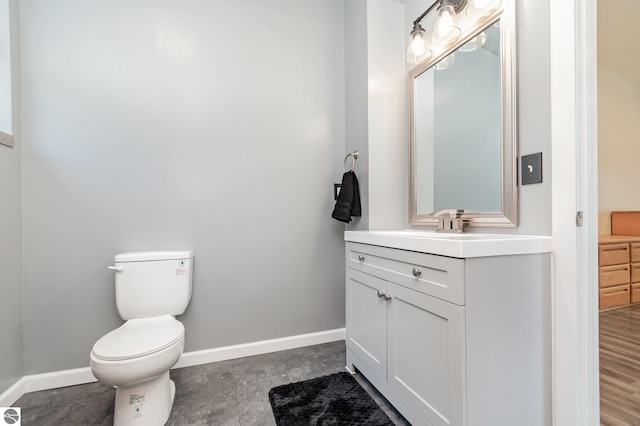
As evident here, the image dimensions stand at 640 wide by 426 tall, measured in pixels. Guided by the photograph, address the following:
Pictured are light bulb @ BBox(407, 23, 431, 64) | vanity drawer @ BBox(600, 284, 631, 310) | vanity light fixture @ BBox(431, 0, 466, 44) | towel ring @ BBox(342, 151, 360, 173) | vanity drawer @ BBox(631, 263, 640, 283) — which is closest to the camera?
vanity light fixture @ BBox(431, 0, 466, 44)

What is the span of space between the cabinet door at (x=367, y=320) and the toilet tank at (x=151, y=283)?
1.00 metres

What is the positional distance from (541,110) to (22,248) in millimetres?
2659

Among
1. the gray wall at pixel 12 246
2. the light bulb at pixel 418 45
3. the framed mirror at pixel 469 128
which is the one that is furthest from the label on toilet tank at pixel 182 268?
the light bulb at pixel 418 45

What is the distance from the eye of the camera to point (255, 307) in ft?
6.35

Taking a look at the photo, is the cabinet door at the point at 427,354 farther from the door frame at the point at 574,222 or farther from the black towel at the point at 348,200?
the black towel at the point at 348,200

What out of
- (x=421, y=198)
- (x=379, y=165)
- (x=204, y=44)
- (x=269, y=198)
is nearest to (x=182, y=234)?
(x=269, y=198)

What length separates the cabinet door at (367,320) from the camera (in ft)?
4.35

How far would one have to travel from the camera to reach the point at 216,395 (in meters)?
1.47

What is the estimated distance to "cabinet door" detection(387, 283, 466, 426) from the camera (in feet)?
3.00

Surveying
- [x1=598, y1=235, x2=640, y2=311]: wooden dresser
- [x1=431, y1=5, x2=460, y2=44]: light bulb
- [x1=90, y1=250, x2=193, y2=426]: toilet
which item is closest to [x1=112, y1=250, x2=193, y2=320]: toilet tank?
[x1=90, y1=250, x2=193, y2=426]: toilet

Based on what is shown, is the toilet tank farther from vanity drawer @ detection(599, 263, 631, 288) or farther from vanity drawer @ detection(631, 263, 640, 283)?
vanity drawer @ detection(631, 263, 640, 283)

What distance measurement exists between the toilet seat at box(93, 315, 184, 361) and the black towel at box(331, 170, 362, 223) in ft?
3.82

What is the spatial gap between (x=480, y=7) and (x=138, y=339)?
88.4 inches

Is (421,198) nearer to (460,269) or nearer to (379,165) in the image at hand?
(379,165)
